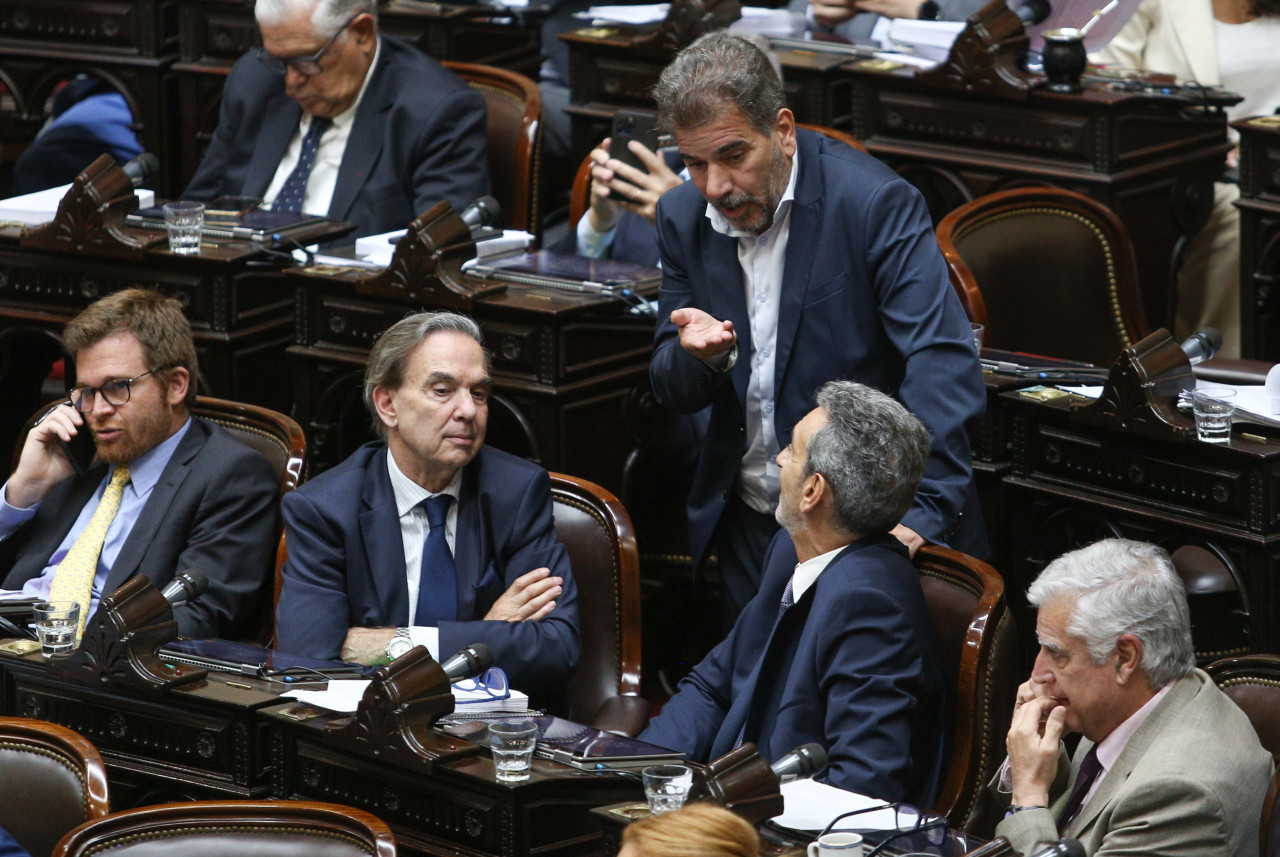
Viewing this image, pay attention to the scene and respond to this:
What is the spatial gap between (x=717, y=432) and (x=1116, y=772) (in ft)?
3.54

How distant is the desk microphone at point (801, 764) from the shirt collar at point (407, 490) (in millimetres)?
1092

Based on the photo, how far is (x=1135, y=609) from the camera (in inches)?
94.2

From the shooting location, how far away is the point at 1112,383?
10.4ft

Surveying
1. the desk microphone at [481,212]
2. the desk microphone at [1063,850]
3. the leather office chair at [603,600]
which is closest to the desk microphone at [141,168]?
the desk microphone at [481,212]

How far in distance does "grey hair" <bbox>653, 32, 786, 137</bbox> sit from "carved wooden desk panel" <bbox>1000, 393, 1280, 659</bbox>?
31.8 inches

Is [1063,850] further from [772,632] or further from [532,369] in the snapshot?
[532,369]

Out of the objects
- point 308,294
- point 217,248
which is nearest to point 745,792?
point 308,294

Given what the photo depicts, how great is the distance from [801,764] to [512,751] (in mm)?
386

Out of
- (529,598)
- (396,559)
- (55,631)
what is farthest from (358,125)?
(55,631)

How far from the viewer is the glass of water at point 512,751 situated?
7.63 feet

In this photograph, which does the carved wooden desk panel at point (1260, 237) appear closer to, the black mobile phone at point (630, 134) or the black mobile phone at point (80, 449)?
the black mobile phone at point (630, 134)

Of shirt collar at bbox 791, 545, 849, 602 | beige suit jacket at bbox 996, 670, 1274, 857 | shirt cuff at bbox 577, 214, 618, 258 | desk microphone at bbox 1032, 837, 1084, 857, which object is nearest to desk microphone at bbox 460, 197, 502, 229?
shirt cuff at bbox 577, 214, 618, 258

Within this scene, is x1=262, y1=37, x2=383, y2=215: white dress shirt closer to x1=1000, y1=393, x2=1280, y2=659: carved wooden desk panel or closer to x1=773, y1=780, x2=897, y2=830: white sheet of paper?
x1=1000, y1=393, x2=1280, y2=659: carved wooden desk panel

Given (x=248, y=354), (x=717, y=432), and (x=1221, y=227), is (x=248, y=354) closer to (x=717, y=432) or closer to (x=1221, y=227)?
(x=717, y=432)
